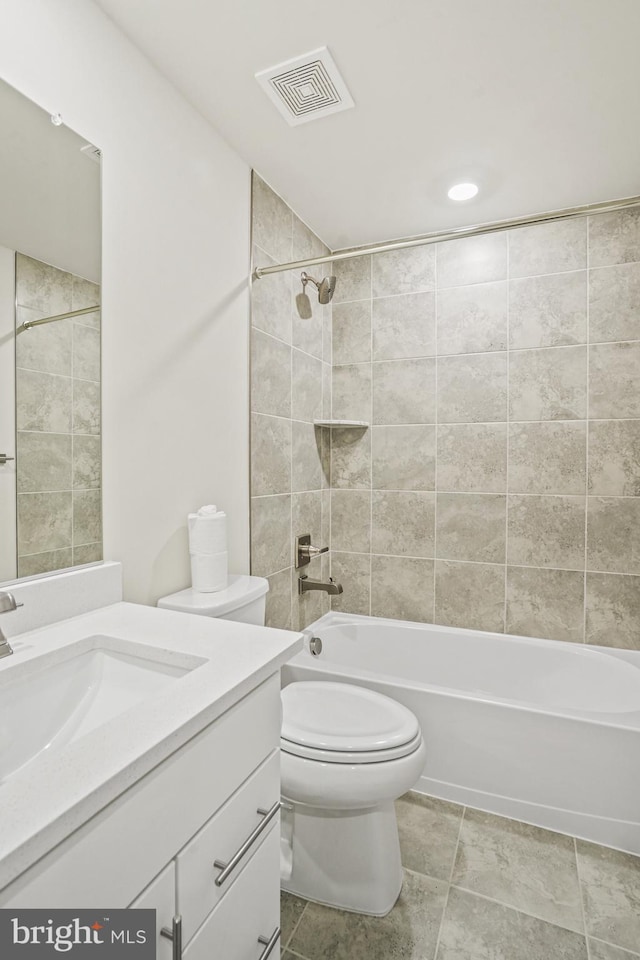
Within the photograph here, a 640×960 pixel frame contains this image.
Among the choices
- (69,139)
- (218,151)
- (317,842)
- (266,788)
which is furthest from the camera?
(218,151)

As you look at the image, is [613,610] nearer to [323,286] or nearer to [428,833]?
[428,833]

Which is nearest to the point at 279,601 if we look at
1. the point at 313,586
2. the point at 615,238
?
the point at 313,586

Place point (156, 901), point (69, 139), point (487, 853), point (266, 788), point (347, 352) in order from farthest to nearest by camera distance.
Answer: point (347, 352), point (487, 853), point (69, 139), point (266, 788), point (156, 901)

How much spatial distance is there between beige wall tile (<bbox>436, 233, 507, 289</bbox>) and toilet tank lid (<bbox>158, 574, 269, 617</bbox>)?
5.81 feet

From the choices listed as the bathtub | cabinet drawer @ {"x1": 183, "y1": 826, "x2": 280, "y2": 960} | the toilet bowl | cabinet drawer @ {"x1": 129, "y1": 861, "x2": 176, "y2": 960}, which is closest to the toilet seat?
the toilet bowl

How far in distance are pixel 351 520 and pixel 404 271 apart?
1319mm

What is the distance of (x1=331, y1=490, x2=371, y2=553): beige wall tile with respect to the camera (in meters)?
2.68

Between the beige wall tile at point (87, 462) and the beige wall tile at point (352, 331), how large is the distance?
5.53 feet

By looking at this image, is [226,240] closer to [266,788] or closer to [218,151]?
[218,151]

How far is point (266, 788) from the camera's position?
917 mm

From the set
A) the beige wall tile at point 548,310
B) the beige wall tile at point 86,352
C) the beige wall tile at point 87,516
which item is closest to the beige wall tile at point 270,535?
the beige wall tile at point 87,516

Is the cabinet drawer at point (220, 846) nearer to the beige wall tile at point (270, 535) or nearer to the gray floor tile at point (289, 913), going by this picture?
the gray floor tile at point (289, 913)

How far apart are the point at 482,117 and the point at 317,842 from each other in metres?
2.35

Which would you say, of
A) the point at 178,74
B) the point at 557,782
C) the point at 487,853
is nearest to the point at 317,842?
the point at 487,853
